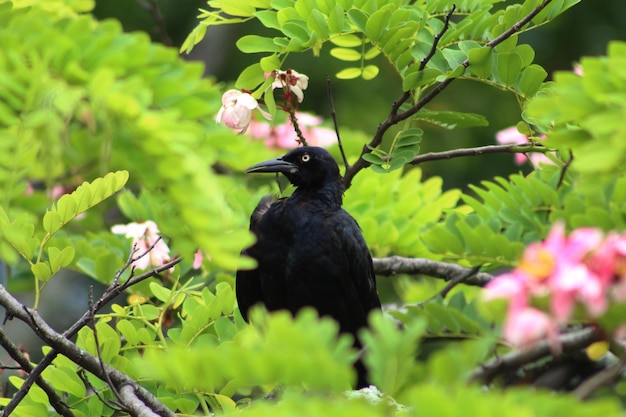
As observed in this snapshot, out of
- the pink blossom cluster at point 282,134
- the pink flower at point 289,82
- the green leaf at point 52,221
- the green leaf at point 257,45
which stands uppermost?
the green leaf at point 257,45

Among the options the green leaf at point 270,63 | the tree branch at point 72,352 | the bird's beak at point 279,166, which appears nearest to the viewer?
the tree branch at point 72,352

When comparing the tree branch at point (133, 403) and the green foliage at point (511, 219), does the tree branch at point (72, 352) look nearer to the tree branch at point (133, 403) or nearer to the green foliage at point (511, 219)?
the tree branch at point (133, 403)

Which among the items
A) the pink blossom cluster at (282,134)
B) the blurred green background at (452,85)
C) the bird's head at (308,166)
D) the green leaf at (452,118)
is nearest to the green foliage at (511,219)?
the green leaf at (452,118)

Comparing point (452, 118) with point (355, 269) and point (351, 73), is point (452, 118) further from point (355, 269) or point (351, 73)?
point (355, 269)

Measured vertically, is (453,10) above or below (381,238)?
above

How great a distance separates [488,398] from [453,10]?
195 centimetres

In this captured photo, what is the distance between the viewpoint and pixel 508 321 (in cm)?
149

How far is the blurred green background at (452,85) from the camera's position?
862 cm

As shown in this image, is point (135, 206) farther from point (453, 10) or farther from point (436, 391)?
point (436, 391)

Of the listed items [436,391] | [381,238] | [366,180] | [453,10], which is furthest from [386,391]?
[366,180]

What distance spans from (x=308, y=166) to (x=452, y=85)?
5242mm

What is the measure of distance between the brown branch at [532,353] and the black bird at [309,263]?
1.96m

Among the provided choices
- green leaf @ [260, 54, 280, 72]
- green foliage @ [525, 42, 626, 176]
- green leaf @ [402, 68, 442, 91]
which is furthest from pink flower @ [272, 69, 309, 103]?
green foliage @ [525, 42, 626, 176]

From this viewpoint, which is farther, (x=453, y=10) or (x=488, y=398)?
(x=453, y=10)
